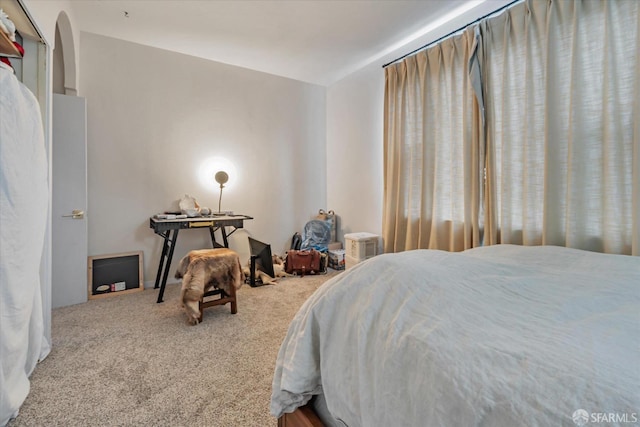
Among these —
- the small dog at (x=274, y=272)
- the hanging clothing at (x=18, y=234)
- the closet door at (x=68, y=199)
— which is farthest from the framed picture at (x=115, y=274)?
the hanging clothing at (x=18, y=234)

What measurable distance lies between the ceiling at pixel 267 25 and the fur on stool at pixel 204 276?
2212 mm

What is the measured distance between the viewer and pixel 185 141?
3.43 metres

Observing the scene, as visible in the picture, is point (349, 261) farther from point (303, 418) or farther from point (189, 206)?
point (303, 418)

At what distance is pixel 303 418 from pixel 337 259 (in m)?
2.99

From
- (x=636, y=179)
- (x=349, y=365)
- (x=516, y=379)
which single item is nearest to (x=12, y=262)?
(x=349, y=365)

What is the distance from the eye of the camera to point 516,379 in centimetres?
50

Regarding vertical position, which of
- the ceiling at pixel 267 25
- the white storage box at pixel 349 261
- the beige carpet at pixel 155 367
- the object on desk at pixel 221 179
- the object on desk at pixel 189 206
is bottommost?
the beige carpet at pixel 155 367

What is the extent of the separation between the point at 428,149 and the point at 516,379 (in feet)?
8.73

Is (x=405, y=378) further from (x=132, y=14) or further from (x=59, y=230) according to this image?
(x=132, y=14)

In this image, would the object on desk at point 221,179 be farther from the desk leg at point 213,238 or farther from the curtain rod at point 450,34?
the curtain rod at point 450,34

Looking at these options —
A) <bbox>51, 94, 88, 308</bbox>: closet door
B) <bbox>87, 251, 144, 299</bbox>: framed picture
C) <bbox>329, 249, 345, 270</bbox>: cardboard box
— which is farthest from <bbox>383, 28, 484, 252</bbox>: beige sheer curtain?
<bbox>51, 94, 88, 308</bbox>: closet door

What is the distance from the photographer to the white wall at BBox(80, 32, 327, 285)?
3021 mm

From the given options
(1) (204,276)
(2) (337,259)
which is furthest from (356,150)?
(1) (204,276)

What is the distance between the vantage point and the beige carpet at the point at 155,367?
1.36 metres
